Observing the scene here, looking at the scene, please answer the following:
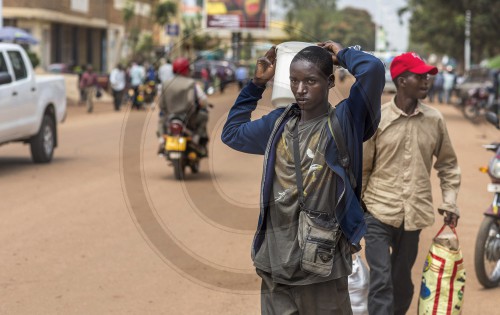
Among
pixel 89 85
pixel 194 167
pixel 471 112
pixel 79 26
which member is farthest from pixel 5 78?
pixel 79 26

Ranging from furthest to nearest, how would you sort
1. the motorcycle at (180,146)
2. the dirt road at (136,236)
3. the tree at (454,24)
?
the tree at (454,24), the motorcycle at (180,146), the dirt road at (136,236)

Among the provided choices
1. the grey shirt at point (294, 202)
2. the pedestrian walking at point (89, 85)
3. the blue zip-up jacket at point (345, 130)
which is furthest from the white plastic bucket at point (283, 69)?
the pedestrian walking at point (89, 85)

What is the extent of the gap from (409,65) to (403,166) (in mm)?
531

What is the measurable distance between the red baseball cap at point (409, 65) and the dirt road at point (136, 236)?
395 millimetres

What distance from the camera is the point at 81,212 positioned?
8922 millimetres

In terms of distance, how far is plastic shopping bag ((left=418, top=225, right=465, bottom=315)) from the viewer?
447 cm

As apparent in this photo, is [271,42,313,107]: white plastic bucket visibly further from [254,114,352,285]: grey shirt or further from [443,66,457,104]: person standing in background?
[443,66,457,104]: person standing in background

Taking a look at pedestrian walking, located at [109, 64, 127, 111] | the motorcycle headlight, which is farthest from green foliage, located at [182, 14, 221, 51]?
pedestrian walking, located at [109, 64, 127, 111]

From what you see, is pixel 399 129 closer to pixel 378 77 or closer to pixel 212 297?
pixel 378 77

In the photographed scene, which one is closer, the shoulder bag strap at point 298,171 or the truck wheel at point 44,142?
the shoulder bag strap at point 298,171

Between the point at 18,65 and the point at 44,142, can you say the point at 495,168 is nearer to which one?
the point at 18,65

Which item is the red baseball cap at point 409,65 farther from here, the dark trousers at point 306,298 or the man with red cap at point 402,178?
the dark trousers at point 306,298

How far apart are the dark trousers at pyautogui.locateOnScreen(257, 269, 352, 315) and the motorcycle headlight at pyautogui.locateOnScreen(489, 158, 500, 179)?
3.35 m

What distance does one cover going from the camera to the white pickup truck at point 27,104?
39.5 ft
